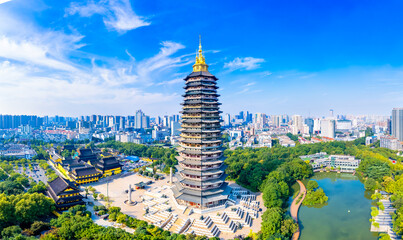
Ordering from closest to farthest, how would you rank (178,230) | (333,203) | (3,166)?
(178,230), (333,203), (3,166)

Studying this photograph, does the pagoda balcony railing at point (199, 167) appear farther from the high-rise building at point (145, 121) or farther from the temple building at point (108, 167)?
the high-rise building at point (145, 121)

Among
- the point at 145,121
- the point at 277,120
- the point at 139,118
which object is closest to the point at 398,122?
the point at 277,120

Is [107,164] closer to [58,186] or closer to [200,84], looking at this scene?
[58,186]

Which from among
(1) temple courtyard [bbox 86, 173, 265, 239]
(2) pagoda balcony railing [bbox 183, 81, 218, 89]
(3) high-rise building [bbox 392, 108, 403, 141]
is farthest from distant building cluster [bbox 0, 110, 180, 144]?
(3) high-rise building [bbox 392, 108, 403, 141]

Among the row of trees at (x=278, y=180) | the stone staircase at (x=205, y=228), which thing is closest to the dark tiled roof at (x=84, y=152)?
the row of trees at (x=278, y=180)

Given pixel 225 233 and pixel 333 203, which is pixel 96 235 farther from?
pixel 333 203

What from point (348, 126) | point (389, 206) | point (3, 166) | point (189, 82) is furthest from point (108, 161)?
point (348, 126)
